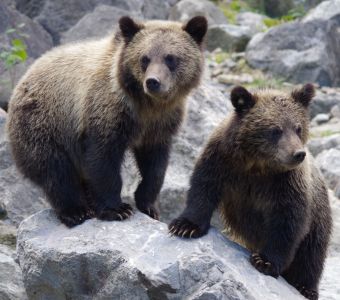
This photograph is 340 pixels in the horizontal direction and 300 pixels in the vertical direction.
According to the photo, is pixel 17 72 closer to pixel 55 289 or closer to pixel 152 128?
pixel 152 128

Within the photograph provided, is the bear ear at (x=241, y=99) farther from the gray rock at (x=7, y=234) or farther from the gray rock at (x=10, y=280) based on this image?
the gray rock at (x=7, y=234)

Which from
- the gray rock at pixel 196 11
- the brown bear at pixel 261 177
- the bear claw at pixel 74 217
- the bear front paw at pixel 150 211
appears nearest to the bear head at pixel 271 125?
the brown bear at pixel 261 177

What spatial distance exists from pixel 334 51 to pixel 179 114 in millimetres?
10311

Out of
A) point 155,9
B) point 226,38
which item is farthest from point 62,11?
point 226,38

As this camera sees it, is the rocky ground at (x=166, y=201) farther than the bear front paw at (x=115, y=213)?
No

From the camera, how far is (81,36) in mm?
15789

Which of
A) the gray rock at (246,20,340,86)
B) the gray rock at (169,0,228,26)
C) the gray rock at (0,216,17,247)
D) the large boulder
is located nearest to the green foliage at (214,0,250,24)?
the gray rock at (169,0,228,26)

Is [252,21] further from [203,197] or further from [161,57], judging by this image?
[203,197]

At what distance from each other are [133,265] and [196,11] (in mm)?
14158

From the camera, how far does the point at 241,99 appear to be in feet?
26.3

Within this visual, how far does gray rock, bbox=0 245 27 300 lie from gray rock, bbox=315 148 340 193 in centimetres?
533

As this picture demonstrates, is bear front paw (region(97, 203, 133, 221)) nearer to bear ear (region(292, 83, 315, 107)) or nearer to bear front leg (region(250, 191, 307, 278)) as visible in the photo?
bear front leg (region(250, 191, 307, 278))

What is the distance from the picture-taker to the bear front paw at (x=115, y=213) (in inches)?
324

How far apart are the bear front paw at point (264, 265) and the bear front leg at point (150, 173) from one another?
1.59 m
